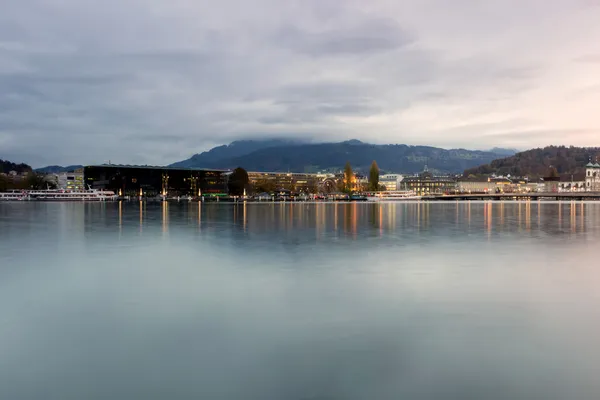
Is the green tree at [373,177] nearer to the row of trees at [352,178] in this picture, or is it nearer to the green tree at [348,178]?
the row of trees at [352,178]

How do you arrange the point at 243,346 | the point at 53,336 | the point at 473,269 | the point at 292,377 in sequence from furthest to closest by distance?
the point at 473,269
the point at 53,336
the point at 243,346
the point at 292,377

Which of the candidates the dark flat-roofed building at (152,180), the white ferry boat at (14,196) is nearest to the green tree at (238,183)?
the dark flat-roofed building at (152,180)

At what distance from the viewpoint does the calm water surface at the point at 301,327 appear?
657 cm

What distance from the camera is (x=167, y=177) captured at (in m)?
184

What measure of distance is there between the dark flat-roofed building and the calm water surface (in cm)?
16665

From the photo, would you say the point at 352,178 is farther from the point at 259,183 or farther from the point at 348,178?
the point at 259,183

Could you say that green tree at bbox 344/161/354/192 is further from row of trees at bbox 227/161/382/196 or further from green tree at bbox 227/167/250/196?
green tree at bbox 227/167/250/196

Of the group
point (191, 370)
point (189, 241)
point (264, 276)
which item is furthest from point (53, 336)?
point (189, 241)

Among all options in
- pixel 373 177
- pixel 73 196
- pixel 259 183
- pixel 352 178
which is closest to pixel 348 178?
pixel 352 178

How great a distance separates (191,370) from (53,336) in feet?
10.7

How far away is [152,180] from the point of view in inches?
7224

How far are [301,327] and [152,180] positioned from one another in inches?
7189

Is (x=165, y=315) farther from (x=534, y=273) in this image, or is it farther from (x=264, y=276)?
(x=534, y=273)

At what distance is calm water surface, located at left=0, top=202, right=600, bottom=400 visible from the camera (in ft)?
21.6
